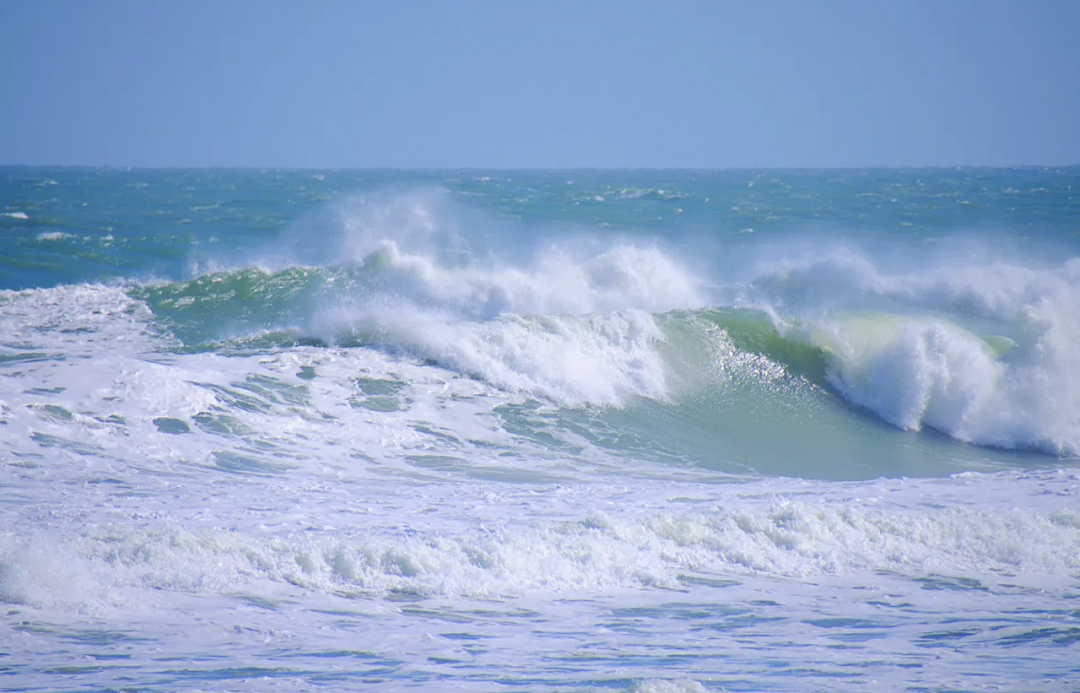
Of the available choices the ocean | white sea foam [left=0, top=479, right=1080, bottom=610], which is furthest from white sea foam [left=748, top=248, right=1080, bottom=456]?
white sea foam [left=0, top=479, right=1080, bottom=610]

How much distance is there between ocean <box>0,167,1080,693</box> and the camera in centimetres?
512

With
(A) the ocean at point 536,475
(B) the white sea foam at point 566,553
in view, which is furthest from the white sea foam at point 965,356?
(B) the white sea foam at point 566,553

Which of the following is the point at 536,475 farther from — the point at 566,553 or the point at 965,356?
the point at 965,356

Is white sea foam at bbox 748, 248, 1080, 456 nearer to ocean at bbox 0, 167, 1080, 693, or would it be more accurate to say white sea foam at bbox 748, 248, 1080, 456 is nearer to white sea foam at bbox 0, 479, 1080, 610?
ocean at bbox 0, 167, 1080, 693

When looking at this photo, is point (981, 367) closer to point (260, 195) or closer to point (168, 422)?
point (168, 422)

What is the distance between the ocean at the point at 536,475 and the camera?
16.8 feet

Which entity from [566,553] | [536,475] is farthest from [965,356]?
[566,553]

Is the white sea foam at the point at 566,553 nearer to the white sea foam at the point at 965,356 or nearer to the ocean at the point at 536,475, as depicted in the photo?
the ocean at the point at 536,475

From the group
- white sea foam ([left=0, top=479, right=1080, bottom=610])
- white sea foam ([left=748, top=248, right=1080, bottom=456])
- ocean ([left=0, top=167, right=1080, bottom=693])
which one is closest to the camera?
ocean ([left=0, top=167, right=1080, bottom=693])

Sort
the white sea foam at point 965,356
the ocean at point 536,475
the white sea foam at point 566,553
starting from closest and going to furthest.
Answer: the ocean at point 536,475 < the white sea foam at point 566,553 < the white sea foam at point 965,356

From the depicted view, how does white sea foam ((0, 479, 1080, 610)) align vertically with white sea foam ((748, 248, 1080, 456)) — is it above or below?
below

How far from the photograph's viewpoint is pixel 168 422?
28.6 ft

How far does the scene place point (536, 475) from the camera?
337 inches

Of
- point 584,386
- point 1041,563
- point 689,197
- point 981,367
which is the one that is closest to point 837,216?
point 689,197
